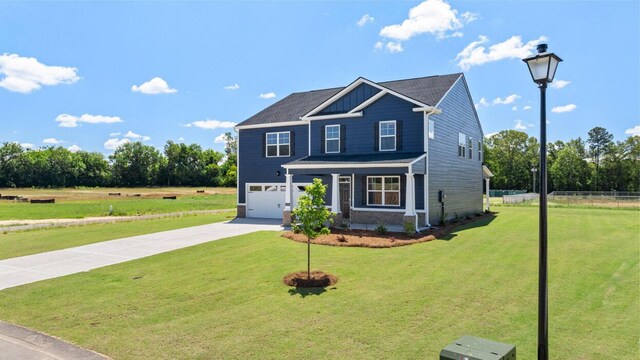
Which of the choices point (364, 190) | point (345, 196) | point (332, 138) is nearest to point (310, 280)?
point (364, 190)

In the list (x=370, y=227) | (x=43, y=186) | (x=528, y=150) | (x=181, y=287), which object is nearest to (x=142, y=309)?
(x=181, y=287)

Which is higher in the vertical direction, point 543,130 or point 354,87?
point 354,87

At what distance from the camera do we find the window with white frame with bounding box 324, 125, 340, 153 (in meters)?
20.4

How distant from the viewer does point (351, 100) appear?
20.1 metres

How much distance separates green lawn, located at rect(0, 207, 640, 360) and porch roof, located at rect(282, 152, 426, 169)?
522 cm

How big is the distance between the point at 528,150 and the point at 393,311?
76.0 meters

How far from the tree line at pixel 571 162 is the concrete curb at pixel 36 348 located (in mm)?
68214

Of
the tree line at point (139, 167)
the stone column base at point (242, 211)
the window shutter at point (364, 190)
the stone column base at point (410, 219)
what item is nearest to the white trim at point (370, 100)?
the window shutter at point (364, 190)

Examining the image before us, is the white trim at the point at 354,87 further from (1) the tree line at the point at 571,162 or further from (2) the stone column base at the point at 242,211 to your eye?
(1) the tree line at the point at 571,162

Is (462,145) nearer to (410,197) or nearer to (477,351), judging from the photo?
(410,197)

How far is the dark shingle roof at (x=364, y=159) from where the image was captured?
17.1 meters

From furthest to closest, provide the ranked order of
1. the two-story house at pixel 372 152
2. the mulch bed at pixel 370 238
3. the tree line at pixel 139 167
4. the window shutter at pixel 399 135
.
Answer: the tree line at pixel 139 167 → the window shutter at pixel 399 135 → the two-story house at pixel 372 152 → the mulch bed at pixel 370 238

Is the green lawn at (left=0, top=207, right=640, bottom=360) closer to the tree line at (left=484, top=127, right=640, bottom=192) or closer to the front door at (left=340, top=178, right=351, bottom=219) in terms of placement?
the front door at (left=340, top=178, right=351, bottom=219)

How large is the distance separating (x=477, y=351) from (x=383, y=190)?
50.6 ft
